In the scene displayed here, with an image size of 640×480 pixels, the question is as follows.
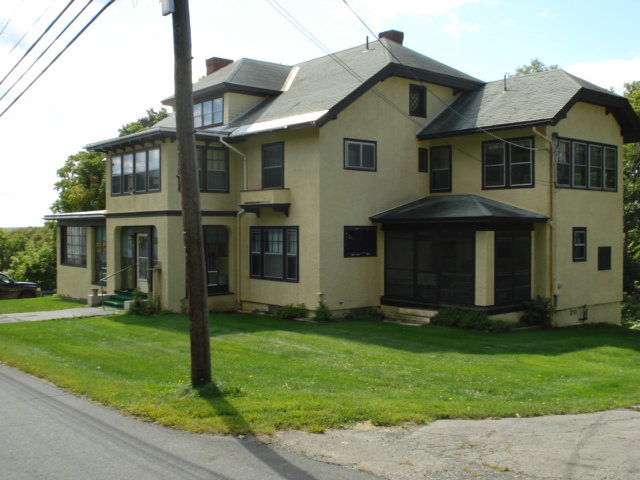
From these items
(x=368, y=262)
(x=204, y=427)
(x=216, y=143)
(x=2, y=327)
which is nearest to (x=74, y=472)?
(x=204, y=427)

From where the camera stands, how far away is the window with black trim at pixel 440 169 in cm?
2077

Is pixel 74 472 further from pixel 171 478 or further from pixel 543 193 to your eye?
pixel 543 193

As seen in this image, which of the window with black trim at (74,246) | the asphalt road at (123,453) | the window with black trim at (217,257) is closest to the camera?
the asphalt road at (123,453)

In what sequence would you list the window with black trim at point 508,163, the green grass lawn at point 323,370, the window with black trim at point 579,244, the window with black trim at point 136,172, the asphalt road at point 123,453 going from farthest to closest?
1. the window with black trim at point 136,172
2. the window with black trim at point 579,244
3. the window with black trim at point 508,163
4. the green grass lawn at point 323,370
5. the asphalt road at point 123,453

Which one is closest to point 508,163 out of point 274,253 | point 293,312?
point 274,253

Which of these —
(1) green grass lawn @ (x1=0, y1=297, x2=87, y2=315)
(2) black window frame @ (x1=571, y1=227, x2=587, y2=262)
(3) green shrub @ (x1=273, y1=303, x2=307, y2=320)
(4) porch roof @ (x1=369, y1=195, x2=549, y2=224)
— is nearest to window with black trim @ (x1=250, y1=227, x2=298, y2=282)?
(3) green shrub @ (x1=273, y1=303, x2=307, y2=320)

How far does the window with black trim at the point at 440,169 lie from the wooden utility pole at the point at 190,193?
43.8ft

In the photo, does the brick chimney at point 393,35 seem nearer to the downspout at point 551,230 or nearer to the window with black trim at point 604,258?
the downspout at point 551,230

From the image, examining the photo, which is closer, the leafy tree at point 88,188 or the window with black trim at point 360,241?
the window with black trim at point 360,241

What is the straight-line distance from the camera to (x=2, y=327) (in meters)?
16.5

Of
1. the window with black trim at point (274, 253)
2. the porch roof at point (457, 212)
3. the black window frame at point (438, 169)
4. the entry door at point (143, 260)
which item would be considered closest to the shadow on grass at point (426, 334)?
the window with black trim at point (274, 253)

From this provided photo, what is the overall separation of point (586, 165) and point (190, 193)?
1530cm

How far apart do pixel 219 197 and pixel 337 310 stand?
18.6ft

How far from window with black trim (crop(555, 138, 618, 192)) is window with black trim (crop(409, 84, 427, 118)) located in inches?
184
